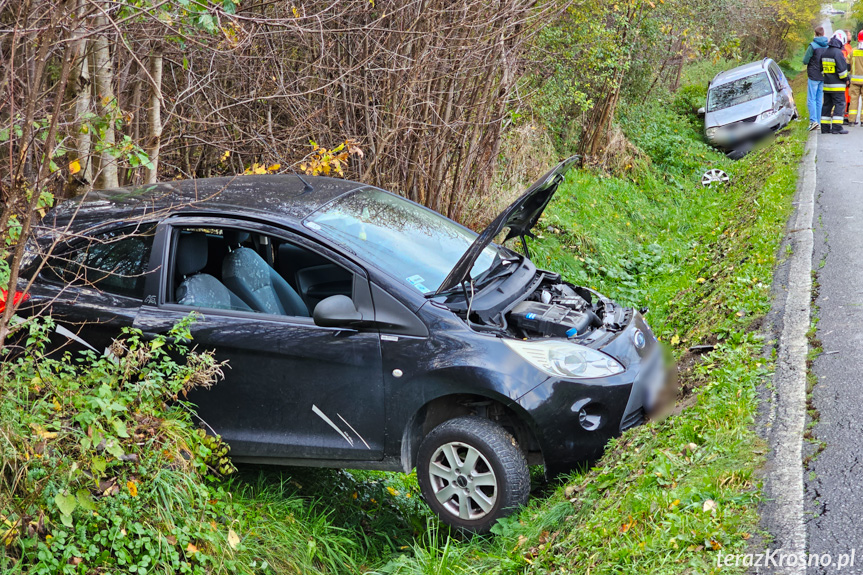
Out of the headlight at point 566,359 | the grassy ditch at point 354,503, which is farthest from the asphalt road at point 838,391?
the headlight at point 566,359

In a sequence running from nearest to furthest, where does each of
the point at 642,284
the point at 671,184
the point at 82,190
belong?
the point at 82,190 → the point at 642,284 → the point at 671,184

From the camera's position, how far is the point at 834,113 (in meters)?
14.9

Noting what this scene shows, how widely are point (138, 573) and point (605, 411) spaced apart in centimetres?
246

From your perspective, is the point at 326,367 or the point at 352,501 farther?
the point at 352,501

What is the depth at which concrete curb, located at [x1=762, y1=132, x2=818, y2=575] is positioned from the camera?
3.13 meters

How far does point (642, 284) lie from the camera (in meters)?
9.27

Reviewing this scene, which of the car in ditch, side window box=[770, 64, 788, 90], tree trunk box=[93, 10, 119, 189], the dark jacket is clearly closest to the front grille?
tree trunk box=[93, 10, 119, 189]

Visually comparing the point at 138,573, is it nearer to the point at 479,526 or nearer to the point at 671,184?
the point at 479,526

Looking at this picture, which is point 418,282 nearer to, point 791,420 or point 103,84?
point 791,420

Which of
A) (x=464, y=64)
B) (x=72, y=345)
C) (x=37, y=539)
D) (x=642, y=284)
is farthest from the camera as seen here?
(x=642, y=284)

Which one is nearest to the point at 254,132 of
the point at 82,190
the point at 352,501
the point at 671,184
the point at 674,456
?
the point at 82,190

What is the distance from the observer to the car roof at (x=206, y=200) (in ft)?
14.8

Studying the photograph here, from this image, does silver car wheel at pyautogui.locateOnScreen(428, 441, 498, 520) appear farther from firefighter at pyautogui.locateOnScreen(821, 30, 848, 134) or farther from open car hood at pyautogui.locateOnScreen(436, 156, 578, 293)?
firefighter at pyautogui.locateOnScreen(821, 30, 848, 134)

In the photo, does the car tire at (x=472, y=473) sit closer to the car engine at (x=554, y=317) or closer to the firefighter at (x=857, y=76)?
the car engine at (x=554, y=317)
